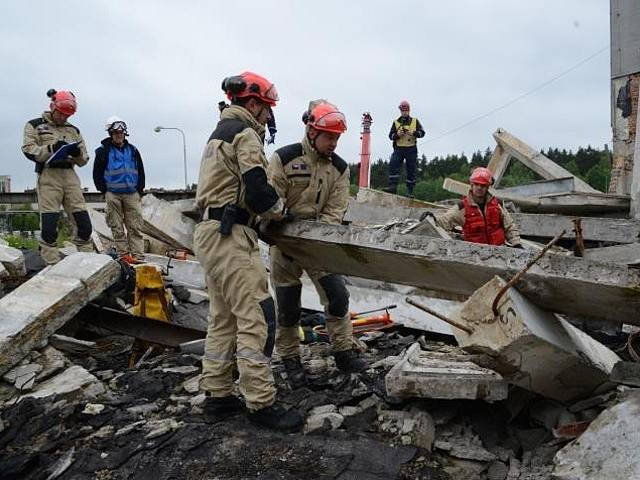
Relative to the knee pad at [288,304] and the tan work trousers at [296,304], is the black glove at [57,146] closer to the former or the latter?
the tan work trousers at [296,304]

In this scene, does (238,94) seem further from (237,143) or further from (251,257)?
(251,257)

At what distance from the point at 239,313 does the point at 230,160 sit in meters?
0.91

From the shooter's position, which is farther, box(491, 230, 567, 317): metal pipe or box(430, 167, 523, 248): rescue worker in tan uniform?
box(430, 167, 523, 248): rescue worker in tan uniform

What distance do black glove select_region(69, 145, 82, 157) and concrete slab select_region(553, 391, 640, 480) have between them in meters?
5.81

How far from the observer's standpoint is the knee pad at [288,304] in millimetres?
4465

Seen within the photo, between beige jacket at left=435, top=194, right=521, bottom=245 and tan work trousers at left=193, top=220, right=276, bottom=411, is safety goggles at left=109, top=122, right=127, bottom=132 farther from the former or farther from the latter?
tan work trousers at left=193, top=220, right=276, bottom=411

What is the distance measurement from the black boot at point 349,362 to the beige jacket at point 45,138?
13.4ft

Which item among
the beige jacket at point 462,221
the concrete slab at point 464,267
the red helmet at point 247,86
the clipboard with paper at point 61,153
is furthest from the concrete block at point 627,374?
the clipboard with paper at point 61,153

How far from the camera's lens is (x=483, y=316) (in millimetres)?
2781

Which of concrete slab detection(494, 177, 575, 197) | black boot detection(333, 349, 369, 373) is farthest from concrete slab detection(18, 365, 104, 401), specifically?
concrete slab detection(494, 177, 575, 197)

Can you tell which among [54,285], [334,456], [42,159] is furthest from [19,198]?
[334,456]

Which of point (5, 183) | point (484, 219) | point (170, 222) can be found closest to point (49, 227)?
point (170, 222)

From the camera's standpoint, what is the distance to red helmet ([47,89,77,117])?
6.59m

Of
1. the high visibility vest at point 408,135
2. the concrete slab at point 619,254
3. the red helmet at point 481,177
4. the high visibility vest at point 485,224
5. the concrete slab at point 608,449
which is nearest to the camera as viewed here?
the concrete slab at point 608,449
